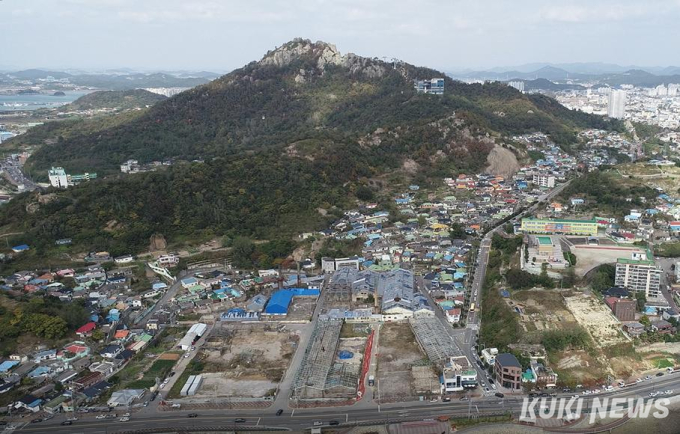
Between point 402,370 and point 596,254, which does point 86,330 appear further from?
point 596,254

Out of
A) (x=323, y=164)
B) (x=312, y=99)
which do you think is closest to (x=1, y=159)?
(x=312, y=99)

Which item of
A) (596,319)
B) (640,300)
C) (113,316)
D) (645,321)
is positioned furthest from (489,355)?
(113,316)

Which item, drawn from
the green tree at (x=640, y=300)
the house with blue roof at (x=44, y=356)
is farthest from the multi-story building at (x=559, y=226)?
the house with blue roof at (x=44, y=356)

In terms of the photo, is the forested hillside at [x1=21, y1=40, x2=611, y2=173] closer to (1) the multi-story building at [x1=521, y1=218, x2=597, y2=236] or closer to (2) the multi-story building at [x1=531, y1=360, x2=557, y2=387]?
(1) the multi-story building at [x1=521, y1=218, x2=597, y2=236]

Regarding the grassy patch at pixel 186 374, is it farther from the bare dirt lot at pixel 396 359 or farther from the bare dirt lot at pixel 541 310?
the bare dirt lot at pixel 541 310

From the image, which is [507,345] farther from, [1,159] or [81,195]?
[1,159]

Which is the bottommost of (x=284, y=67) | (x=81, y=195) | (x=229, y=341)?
(x=229, y=341)
